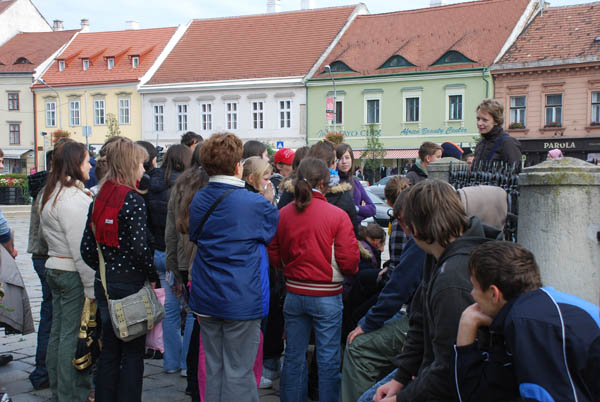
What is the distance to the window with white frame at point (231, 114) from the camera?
138ft

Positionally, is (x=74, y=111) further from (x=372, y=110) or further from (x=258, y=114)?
(x=372, y=110)

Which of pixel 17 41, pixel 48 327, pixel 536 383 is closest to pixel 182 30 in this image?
pixel 17 41

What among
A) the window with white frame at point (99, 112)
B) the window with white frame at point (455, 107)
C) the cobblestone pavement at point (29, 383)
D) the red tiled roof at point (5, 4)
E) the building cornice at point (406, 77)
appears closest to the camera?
the cobblestone pavement at point (29, 383)

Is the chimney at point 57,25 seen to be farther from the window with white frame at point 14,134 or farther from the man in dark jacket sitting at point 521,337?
the man in dark jacket sitting at point 521,337

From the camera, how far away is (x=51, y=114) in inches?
1882

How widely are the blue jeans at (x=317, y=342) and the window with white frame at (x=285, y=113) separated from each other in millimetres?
36438

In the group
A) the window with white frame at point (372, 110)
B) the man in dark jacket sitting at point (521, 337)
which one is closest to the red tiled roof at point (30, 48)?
the window with white frame at point (372, 110)

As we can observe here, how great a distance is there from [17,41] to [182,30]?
48.6ft

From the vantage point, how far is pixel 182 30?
47.2 meters

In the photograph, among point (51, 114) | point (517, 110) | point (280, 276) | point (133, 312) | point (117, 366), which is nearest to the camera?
point (133, 312)

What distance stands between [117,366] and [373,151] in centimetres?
3345

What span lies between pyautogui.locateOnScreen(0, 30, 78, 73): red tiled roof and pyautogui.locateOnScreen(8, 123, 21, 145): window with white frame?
4239mm

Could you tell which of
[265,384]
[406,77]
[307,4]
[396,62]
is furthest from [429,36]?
[265,384]

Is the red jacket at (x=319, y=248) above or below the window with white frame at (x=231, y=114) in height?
below
